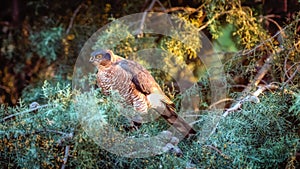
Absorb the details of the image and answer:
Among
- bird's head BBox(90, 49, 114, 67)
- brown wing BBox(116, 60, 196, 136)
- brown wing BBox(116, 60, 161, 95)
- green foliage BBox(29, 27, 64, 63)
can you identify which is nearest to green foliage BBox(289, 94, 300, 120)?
brown wing BBox(116, 60, 196, 136)

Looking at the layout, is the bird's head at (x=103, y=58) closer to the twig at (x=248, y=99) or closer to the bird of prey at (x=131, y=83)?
the bird of prey at (x=131, y=83)

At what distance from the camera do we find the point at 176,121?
1.94 meters

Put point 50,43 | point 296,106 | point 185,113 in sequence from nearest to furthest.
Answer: point 296,106, point 185,113, point 50,43

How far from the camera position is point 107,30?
2.46 metres

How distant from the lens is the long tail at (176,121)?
6.15 ft

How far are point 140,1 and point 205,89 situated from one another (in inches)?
33.1

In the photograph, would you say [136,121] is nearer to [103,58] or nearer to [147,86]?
[147,86]

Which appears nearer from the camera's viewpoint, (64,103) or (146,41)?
(64,103)

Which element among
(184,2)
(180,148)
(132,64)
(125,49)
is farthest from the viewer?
(184,2)

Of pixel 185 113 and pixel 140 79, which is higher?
pixel 140 79

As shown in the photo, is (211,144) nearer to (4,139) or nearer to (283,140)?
(283,140)

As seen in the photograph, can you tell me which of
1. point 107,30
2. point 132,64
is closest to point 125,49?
point 107,30

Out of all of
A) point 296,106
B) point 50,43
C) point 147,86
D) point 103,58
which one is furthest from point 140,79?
point 50,43

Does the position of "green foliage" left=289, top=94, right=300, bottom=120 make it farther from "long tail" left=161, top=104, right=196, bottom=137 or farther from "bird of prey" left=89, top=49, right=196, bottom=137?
"bird of prey" left=89, top=49, right=196, bottom=137
